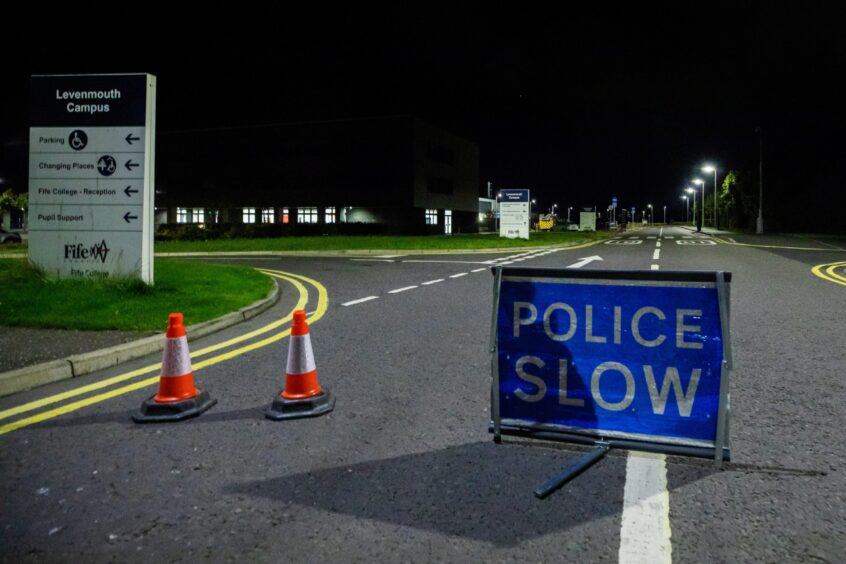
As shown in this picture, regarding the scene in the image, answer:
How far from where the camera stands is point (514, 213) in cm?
3741

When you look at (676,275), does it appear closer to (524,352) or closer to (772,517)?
(524,352)

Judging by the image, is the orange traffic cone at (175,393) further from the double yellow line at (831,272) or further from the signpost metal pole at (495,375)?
the double yellow line at (831,272)

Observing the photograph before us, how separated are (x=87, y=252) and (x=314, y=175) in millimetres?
47965

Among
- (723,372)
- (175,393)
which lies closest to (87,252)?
(175,393)

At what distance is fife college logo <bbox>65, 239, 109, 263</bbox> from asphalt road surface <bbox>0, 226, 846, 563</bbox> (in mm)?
5755

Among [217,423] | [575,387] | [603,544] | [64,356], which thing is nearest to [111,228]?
[64,356]

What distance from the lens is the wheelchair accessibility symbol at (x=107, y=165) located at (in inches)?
433

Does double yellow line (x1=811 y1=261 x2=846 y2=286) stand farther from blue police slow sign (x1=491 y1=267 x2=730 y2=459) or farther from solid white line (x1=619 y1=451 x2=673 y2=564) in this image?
solid white line (x1=619 y1=451 x2=673 y2=564)

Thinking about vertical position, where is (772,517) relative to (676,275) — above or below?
below

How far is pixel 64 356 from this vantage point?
6.14 m

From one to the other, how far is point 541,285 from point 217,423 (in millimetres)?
2411

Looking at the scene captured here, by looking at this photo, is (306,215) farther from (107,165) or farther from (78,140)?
(107,165)

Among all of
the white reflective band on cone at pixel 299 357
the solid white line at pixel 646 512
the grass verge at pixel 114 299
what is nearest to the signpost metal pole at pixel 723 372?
the solid white line at pixel 646 512

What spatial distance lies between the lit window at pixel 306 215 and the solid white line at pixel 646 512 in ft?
183
